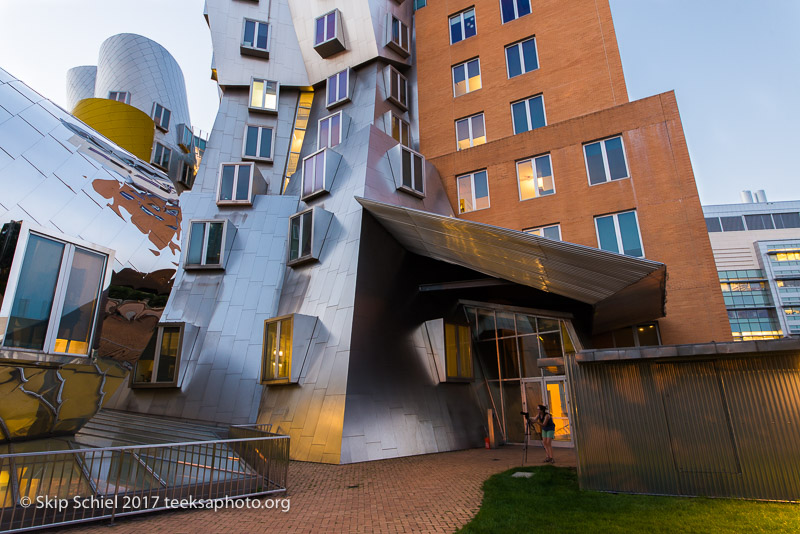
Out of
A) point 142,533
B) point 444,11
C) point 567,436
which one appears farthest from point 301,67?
point 142,533

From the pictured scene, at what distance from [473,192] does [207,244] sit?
1225 centimetres

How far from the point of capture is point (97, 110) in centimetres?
3366

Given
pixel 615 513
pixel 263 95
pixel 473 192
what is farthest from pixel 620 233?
pixel 263 95

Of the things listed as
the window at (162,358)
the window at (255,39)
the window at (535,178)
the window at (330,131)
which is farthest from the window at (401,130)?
the window at (162,358)

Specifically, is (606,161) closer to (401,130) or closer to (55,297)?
(401,130)

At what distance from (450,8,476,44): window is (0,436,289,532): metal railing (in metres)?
23.4

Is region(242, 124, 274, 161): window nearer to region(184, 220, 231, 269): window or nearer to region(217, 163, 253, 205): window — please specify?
region(217, 163, 253, 205): window

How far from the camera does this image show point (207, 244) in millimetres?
19641

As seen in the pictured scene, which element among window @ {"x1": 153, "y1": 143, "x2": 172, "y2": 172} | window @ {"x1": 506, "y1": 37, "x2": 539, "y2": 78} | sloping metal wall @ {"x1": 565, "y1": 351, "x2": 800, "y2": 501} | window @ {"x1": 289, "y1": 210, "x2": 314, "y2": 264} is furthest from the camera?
window @ {"x1": 153, "y1": 143, "x2": 172, "y2": 172}

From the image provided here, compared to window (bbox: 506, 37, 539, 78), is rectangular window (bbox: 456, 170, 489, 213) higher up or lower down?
lower down


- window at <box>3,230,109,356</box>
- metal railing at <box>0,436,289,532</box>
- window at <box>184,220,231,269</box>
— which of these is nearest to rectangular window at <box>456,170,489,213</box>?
window at <box>184,220,231,269</box>

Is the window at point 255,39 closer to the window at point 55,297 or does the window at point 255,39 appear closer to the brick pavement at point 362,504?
the window at point 55,297

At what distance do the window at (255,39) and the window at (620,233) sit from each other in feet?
66.4

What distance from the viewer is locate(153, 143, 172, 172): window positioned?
37.6 metres
